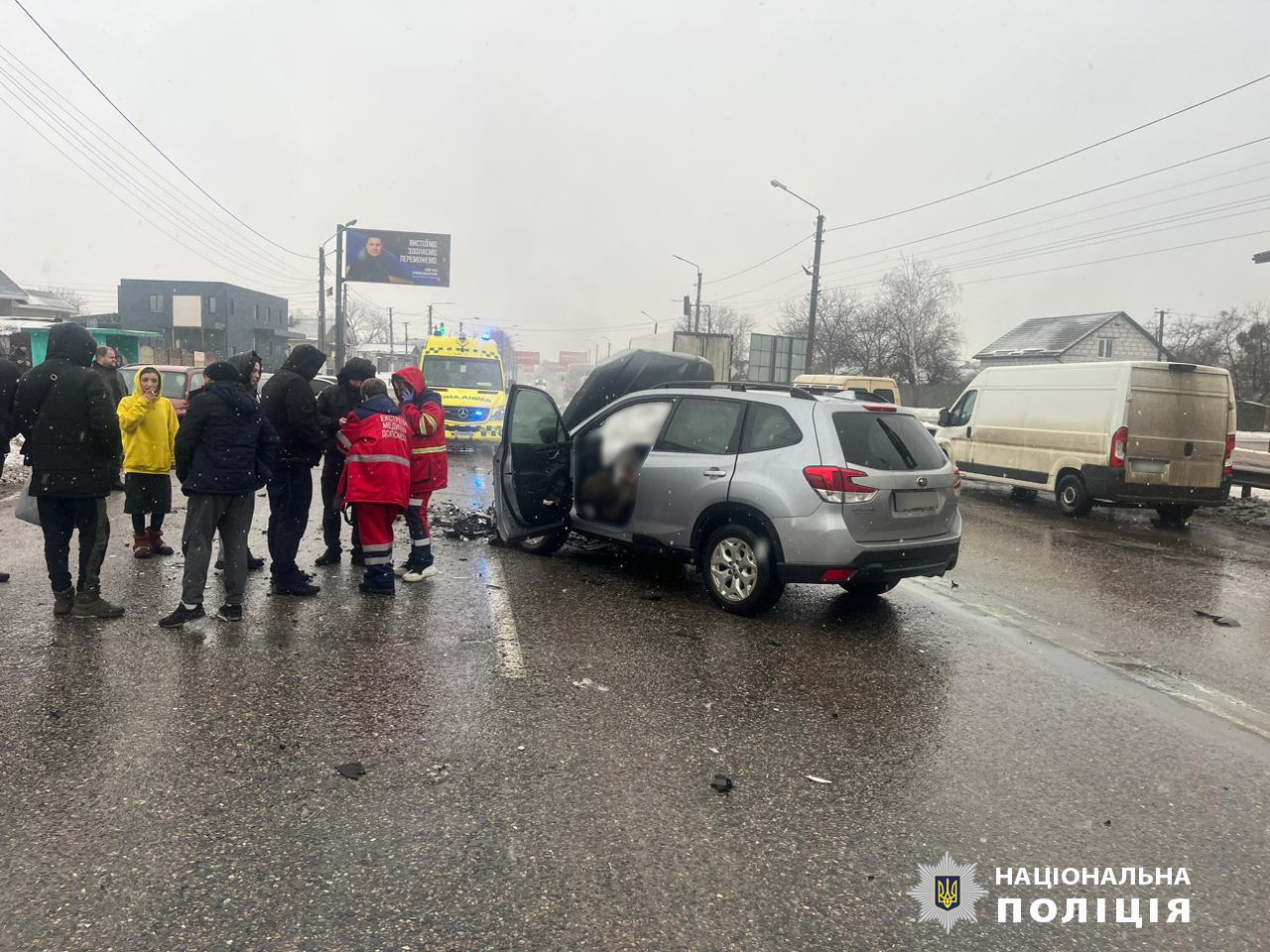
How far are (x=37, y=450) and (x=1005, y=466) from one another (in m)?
12.3

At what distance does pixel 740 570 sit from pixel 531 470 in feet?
7.43

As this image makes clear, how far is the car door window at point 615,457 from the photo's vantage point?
6.83 meters

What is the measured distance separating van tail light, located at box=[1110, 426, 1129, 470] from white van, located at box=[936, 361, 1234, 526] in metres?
0.01

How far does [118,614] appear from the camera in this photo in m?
5.45

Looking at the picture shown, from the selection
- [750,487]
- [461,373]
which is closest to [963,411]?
[750,487]

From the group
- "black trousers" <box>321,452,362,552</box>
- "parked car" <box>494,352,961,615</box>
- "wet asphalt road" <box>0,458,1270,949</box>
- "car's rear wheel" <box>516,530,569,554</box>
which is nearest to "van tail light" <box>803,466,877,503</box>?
"parked car" <box>494,352,961,615</box>

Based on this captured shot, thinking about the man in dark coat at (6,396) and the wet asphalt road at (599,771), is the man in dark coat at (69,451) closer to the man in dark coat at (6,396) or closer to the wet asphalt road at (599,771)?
the wet asphalt road at (599,771)

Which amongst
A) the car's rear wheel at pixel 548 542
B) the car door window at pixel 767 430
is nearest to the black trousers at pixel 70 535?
the car's rear wheel at pixel 548 542

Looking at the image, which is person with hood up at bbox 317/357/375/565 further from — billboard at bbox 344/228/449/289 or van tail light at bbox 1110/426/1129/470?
billboard at bbox 344/228/449/289

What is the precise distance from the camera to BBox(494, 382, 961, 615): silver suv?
5.53 metres

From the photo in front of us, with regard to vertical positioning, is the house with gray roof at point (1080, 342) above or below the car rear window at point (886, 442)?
above

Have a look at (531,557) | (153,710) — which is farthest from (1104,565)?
(153,710)

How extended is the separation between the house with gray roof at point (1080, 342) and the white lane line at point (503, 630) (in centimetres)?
5398

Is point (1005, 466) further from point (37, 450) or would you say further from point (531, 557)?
point (37, 450)
